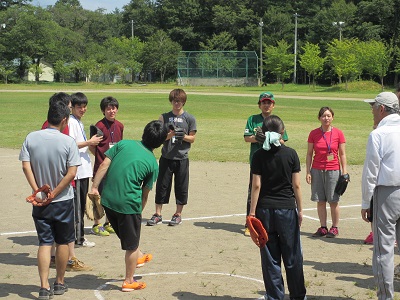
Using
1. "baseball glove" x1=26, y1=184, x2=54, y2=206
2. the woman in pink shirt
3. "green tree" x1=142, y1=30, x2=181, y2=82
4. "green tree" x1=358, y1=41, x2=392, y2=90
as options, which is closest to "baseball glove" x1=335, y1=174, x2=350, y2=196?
the woman in pink shirt

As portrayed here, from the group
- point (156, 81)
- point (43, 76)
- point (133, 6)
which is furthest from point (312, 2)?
point (43, 76)

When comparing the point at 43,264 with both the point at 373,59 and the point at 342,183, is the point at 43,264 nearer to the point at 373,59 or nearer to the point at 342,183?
the point at 342,183

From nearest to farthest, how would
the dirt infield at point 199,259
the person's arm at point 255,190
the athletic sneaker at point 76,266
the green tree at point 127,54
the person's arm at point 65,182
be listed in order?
1. the person's arm at point 255,190
2. the person's arm at point 65,182
3. the dirt infield at point 199,259
4. the athletic sneaker at point 76,266
5. the green tree at point 127,54

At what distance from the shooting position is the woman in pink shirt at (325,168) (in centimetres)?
1014

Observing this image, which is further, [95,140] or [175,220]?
[175,220]

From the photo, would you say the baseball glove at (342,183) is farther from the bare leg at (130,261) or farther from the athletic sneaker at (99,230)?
the bare leg at (130,261)

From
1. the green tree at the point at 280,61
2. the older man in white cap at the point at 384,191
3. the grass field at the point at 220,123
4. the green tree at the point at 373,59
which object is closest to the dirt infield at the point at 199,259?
the older man in white cap at the point at 384,191

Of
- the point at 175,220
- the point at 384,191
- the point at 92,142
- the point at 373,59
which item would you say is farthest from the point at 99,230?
the point at 373,59

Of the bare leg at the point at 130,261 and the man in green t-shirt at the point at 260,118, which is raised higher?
the man in green t-shirt at the point at 260,118

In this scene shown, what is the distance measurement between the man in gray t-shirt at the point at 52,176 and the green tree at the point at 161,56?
10340cm

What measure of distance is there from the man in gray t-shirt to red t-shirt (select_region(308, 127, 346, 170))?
176 inches

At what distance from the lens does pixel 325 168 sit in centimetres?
1019

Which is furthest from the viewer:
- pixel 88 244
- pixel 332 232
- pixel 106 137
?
pixel 106 137

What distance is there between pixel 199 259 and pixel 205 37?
11610 cm
